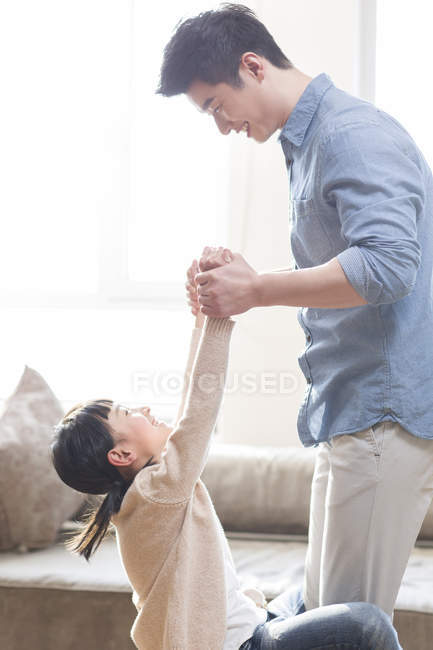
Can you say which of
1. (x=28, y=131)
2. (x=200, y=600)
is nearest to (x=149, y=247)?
(x=28, y=131)

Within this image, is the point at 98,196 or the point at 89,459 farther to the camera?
the point at 98,196

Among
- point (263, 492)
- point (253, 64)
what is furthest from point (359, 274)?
point (263, 492)

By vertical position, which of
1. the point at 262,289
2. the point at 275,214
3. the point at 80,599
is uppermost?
the point at 275,214

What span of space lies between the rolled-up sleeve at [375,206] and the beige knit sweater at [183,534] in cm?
28

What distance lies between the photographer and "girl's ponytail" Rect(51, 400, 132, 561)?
4.61 ft

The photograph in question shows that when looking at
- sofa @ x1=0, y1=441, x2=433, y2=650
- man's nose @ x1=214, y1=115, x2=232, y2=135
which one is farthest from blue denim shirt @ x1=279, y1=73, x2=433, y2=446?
sofa @ x1=0, y1=441, x2=433, y2=650

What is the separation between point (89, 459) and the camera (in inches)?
55.4

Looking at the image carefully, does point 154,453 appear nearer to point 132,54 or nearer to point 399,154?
point 399,154

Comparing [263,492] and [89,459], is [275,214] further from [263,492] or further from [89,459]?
[89,459]

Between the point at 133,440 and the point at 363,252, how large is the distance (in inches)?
23.2

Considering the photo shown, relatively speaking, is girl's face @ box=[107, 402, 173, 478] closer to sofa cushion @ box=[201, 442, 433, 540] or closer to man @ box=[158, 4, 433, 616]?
man @ box=[158, 4, 433, 616]

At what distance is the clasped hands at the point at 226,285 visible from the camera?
1165 mm

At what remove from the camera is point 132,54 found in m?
3.13

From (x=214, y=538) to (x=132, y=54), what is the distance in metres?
2.32
